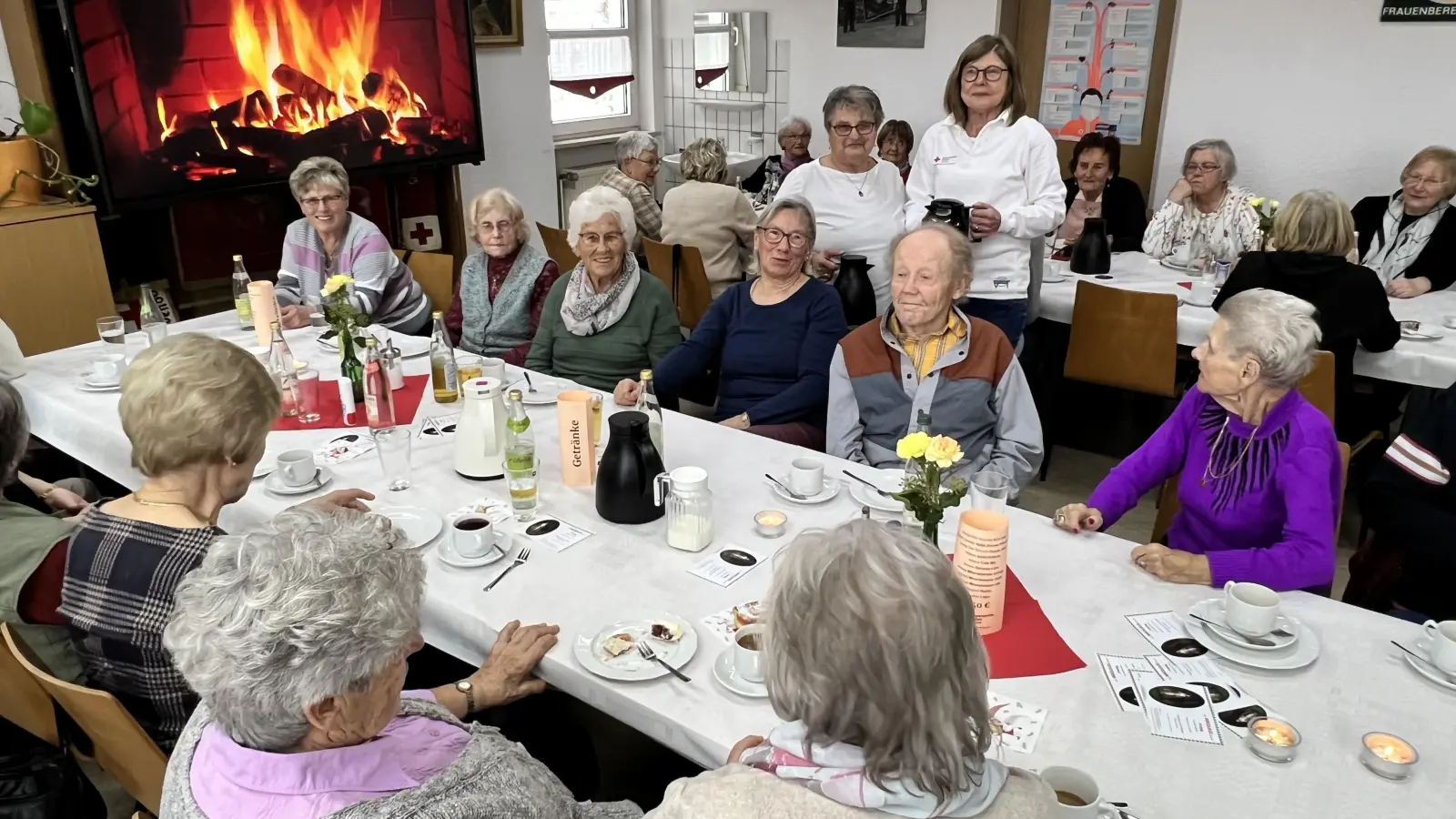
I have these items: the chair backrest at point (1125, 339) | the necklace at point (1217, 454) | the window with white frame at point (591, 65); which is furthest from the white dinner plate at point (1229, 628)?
the window with white frame at point (591, 65)

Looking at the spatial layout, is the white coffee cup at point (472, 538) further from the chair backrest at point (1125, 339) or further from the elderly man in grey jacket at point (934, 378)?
the chair backrest at point (1125, 339)

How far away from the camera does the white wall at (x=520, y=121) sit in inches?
241

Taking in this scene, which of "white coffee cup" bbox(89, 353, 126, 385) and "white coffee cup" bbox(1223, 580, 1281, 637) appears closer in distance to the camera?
"white coffee cup" bbox(1223, 580, 1281, 637)

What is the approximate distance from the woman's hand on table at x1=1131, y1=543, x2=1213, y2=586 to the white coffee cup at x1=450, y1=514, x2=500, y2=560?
4.08ft

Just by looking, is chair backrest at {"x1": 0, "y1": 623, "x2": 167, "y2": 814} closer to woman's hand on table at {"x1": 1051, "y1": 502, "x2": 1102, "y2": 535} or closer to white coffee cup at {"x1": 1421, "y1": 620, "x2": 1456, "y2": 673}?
woman's hand on table at {"x1": 1051, "y1": 502, "x2": 1102, "y2": 535}

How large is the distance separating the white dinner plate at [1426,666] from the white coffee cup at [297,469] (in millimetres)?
2162

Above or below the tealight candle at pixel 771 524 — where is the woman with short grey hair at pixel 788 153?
above

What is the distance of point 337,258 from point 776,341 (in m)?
1.93

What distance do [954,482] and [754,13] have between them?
6454 millimetres

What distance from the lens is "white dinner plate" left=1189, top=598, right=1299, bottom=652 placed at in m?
1.53

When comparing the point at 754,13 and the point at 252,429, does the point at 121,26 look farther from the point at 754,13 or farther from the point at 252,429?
the point at 754,13

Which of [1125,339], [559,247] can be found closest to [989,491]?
[1125,339]

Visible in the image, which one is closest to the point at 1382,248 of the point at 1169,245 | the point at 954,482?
the point at 1169,245

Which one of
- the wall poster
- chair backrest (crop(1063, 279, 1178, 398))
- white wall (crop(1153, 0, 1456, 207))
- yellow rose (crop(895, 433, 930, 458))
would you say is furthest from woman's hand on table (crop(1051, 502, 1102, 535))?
the wall poster
